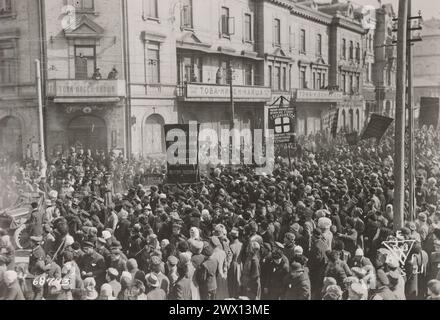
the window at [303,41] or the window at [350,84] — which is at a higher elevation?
the window at [303,41]

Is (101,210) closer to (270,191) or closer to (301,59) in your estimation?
(270,191)

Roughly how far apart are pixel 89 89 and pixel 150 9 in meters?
2.54

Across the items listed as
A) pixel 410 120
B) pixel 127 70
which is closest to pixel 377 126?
pixel 410 120

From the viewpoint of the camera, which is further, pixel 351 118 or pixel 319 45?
pixel 319 45

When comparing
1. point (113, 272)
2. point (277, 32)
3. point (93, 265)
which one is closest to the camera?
point (113, 272)

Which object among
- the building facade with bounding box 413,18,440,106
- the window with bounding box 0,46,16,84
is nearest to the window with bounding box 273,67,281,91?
the building facade with bounding box 413,18,440,106

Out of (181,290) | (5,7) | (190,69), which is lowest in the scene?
(181,290)

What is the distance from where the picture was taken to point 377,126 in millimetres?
9938

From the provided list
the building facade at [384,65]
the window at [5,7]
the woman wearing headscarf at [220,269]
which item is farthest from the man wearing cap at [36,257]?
the building facade at [384,65]

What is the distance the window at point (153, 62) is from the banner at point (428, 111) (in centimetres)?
627

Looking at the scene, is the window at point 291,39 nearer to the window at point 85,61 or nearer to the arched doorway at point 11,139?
the window at point 85,61

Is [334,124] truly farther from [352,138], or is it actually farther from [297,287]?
[297,287]

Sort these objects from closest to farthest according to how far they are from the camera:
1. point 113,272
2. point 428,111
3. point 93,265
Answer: point 113,272, point 93,265, point 428,111

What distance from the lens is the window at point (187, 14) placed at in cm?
1105
